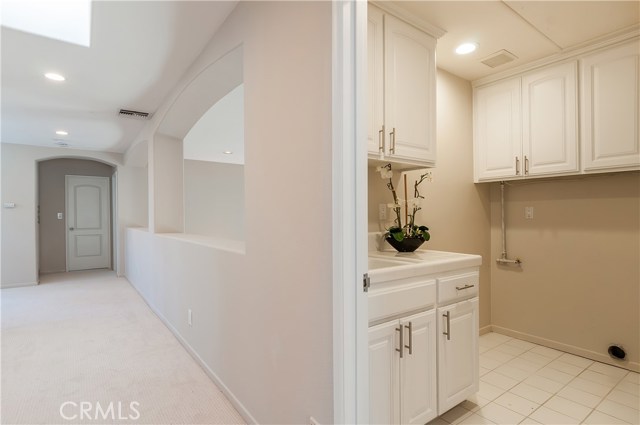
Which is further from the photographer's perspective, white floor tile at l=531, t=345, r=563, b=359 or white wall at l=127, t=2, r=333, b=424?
white floor tile at l=531, t=345, r=563, b=359

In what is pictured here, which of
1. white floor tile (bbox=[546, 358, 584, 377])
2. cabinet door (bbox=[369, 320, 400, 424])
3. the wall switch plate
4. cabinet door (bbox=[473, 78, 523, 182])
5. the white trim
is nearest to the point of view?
the white trim

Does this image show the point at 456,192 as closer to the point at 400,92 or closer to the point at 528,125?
the point at 528,125

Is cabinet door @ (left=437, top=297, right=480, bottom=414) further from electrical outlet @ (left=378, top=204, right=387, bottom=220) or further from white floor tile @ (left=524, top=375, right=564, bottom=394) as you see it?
electrical outlet @ (left=378, top=204, right=387, bottom=220)

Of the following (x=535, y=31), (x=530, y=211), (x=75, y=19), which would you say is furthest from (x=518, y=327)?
(x=75, y=19)

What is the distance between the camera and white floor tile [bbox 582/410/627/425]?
1.88m

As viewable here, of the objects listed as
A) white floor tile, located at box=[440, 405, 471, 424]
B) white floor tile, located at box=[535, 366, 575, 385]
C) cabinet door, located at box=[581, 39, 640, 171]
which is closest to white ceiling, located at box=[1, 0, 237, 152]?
cabinet door, located at box=[581, 39, 640, 171]

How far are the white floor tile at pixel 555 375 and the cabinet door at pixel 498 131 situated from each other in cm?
158

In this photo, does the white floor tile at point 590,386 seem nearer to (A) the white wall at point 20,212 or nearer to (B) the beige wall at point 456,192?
(B) the beige wall at point 456,192

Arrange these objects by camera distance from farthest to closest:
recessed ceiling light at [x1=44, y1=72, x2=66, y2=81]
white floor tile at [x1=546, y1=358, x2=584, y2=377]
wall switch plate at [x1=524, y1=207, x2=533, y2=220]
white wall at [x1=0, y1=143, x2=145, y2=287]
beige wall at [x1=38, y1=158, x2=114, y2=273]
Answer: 1. beige wall at [x1=38, y1=158, x2=114, y2=273]
2. white wall at [x1=0, y1=143, x2=145, y2=287]
3. wall switch plate at [x1=524, y1=207, x2=533, y2=220]
4. recessed ceiling light at [x1=44, y1=72, x2=66, y2=81]
5. white floor tile at [x1=546, y1=358, x2=584, y2=377]

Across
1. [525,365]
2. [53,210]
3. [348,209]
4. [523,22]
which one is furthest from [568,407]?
[53,210]

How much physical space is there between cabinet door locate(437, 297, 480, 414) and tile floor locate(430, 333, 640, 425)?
0.20 metres

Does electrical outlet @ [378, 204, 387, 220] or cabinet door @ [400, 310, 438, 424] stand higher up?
electrical outlet @ [378, 204, 387, 220]

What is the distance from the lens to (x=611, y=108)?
2.38 m

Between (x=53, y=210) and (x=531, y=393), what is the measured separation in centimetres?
841
